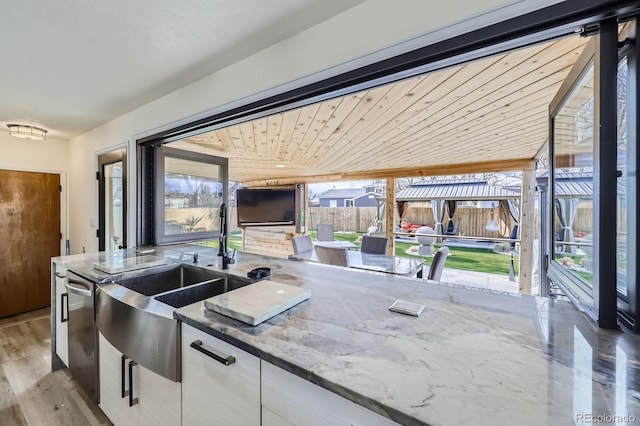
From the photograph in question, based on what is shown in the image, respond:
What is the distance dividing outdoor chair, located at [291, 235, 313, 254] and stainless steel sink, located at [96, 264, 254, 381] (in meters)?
2.07

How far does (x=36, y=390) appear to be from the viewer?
79.4 inches

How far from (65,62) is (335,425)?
255 centimetres

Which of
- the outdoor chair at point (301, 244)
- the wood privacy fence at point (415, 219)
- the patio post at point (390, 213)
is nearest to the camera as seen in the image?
the outdoor chair at point (301, 244)

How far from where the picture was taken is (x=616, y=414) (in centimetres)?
54

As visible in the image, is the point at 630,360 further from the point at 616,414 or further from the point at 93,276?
the point at 93,276

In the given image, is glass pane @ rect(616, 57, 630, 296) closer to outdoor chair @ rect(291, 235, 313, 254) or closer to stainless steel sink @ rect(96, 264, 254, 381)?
stainless steel sink @ rect(96, 264, 254, 381)

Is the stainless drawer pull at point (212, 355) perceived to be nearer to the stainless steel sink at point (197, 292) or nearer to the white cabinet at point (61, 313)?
the stainless steel sink at point (197, 292)

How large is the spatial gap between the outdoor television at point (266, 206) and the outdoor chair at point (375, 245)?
2973 millimetres

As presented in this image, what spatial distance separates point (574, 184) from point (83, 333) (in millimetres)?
2853

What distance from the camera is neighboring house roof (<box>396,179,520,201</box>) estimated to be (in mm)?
6641

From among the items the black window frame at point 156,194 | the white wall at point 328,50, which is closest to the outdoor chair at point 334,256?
the black window frame at point 156,194

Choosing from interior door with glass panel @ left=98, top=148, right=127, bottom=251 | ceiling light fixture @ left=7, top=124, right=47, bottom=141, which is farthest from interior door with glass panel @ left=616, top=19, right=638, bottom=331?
ceiling light fixture @ left=7, top=124, right=47, bottom=141

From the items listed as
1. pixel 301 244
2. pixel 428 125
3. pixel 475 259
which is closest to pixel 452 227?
pixel 475 259

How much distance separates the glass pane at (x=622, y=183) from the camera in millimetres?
864
